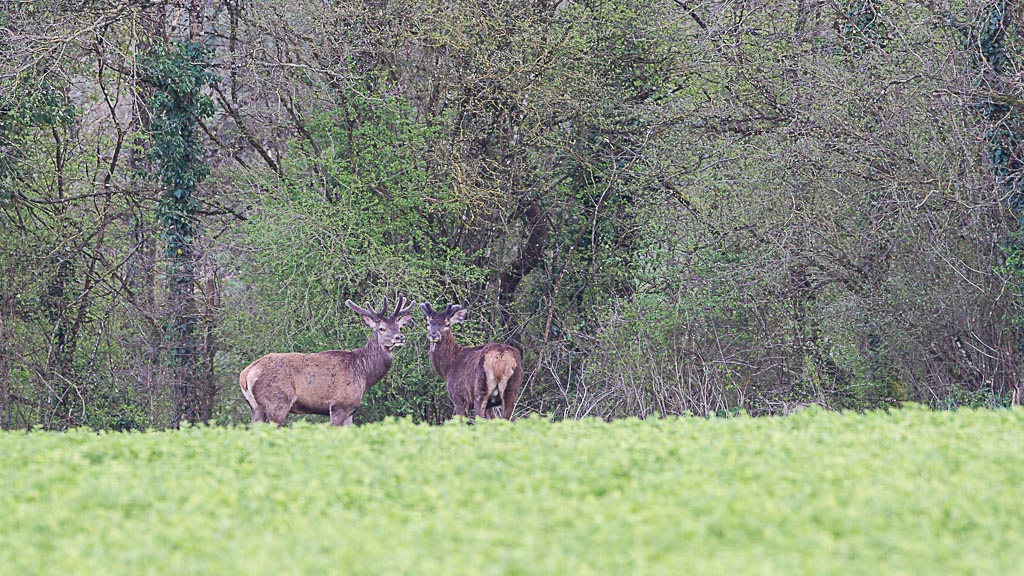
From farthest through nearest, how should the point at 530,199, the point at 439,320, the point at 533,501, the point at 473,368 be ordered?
the point at 530,199
the point at 439,320
the point at 473,368
the point at 533,501

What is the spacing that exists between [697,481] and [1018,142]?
10984mm

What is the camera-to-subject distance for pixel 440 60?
68.1ft

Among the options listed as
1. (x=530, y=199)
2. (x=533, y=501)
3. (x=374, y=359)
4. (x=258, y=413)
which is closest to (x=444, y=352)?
(x=374, y=359)

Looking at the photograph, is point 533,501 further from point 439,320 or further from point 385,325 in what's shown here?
point 439,320

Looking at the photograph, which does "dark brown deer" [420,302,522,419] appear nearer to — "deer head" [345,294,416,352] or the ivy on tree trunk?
"deer head" [345,294,416,352]

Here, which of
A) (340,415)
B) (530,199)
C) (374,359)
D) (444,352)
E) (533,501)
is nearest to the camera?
(533,501)

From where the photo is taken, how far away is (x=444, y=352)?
1734 cm

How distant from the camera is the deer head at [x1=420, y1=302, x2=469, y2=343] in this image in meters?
17.1

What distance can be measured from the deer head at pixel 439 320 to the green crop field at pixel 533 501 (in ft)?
24.7

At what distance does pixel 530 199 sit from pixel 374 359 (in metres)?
6.06

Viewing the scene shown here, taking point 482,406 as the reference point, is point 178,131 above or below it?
above

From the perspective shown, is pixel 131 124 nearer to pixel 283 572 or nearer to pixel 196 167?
pixel 196 167

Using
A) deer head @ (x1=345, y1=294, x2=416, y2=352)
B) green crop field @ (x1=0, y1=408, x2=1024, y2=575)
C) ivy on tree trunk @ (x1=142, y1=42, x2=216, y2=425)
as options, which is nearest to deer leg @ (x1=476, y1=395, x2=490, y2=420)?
deer head @ (x1=345, y1=294, x2=416, y2=352)

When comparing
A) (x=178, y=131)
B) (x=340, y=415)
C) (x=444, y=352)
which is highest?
(x=178, y=131)
